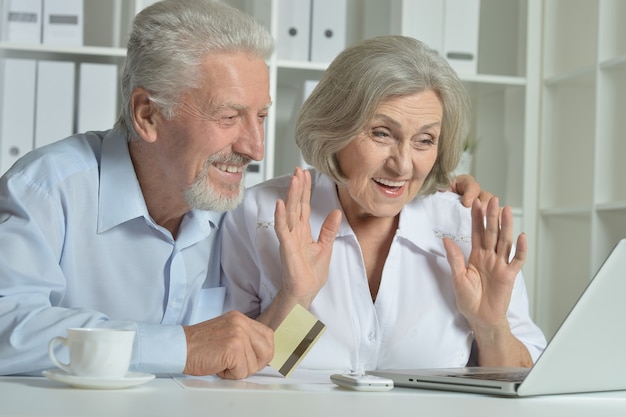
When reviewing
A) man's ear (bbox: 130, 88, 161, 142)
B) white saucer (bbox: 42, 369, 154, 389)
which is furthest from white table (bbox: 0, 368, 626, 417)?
man's ear (bbox: 130, 88, 161, 142)

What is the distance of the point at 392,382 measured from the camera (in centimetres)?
115

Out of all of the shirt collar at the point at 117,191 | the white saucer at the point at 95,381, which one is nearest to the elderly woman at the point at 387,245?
the shirt collar at the point at 117,191

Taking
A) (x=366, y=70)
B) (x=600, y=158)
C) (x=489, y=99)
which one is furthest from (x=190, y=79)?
(x=489, y=99)

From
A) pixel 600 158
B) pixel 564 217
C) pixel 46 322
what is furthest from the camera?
pixel 564 217

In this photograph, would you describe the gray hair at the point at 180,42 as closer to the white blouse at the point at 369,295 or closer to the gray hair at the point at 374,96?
the gray hair at the point at 374,96

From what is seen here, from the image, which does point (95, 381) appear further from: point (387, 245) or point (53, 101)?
point (53, 101)

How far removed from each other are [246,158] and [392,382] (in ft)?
1.88

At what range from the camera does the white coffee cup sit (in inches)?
41.3

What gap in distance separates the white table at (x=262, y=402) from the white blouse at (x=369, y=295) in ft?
1.48

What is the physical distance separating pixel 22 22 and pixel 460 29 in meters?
1.45

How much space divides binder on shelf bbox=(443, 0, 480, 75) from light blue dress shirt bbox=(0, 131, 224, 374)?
1.59 m

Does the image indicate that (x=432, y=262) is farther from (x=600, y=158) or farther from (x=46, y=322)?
(x=600, y=158)

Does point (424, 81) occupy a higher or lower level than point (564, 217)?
higher

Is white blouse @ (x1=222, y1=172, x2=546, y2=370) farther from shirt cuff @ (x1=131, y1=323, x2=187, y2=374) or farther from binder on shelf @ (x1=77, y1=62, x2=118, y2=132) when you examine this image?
binder on shelf @ (x1=77, y1=62, x2=118, y2=132)
